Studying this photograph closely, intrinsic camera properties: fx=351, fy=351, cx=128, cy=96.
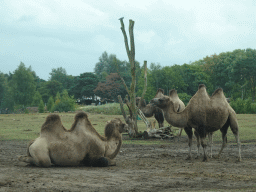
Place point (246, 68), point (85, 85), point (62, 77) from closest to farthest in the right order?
point (246, 68)
point (85, 85)
point (62, 77)

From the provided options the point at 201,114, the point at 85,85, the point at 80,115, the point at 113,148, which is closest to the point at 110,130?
the point at 113,148

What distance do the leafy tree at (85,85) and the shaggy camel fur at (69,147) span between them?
59827mm

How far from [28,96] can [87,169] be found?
60.3 meters

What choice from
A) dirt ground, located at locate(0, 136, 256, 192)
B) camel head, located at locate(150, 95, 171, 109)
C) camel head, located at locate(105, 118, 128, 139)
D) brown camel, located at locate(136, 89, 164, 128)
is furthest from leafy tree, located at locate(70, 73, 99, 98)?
dirt ground, located at locate(0, 136, 256, 192)

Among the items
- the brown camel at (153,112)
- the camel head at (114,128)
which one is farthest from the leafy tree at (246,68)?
the camel head at (114,128)

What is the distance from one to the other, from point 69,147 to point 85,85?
62.5m

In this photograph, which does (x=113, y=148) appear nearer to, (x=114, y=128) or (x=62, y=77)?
(x=114, y=128)

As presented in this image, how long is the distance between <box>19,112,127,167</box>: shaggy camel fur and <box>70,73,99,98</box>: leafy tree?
59.8 meters

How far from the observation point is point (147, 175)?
7.12 meters

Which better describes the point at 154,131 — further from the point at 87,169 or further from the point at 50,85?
the point at 50,85

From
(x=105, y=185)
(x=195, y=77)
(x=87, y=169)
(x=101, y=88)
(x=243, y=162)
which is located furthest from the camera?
(x=101, y=88)

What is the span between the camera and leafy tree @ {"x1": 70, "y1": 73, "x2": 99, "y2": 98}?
225 ft

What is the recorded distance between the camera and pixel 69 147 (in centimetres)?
779

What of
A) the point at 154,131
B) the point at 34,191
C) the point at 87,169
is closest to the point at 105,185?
the point at 34,191
